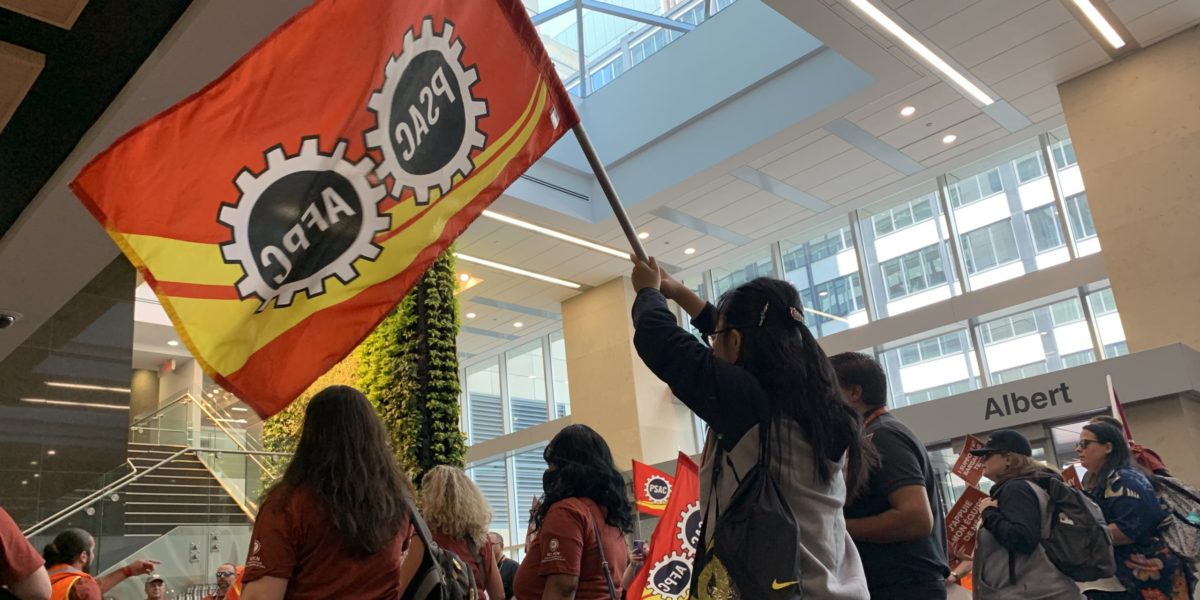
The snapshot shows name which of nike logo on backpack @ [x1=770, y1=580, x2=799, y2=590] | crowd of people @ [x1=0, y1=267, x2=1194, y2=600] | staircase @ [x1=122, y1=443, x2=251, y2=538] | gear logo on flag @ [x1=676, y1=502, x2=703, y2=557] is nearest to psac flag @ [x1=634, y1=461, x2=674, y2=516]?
gear logo on flag @ [x1=676, y1=502, x2=703, y2=557]

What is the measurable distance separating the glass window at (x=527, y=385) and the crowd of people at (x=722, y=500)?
→ 15698mm

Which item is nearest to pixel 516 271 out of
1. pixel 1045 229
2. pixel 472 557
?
pixel 1045 229

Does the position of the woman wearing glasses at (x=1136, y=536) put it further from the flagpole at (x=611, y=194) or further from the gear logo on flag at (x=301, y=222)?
the gear logo on flag at (x=301, y=222)

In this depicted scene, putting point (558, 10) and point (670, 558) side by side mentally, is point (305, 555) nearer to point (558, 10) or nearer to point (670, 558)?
point (670, 558)

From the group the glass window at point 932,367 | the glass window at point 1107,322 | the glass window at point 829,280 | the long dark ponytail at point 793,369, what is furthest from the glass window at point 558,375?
the long dark ponytail at point 793,369

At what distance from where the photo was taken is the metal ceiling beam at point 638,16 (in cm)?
1214

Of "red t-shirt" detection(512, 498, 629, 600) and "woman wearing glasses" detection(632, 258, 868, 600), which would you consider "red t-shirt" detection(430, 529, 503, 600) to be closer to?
"red t-shirt" detection(512, 498, 629, 600)

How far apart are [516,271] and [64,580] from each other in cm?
1094

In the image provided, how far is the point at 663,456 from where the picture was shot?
598 inches

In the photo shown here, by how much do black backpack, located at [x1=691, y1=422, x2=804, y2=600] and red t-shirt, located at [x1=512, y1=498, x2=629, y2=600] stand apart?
1118mm

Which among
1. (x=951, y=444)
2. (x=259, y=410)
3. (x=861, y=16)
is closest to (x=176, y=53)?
(x=259, y=410)

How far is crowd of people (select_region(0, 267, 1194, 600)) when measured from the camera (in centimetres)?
191

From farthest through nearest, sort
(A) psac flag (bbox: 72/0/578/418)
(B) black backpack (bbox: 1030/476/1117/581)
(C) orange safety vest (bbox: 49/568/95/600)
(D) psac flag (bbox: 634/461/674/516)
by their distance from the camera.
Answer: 1. (D) psac flag (bbox: 634/461/674/516)
2. (C) orange safety vest (bbox: 49/568/95/600)
3. (B) black backpack (bbox: 1030/476/1117/581)
4. (A) psac flag (bbox: 72/0/578/418)

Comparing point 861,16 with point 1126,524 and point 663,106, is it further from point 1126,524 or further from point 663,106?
point 1126,524
